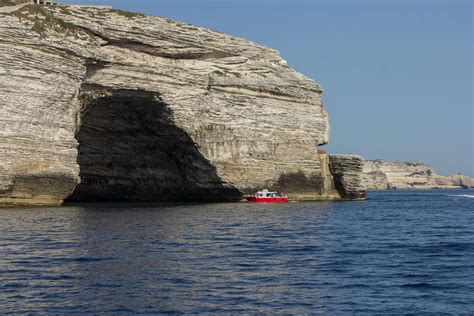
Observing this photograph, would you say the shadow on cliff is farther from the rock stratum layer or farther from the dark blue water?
the dark blue water

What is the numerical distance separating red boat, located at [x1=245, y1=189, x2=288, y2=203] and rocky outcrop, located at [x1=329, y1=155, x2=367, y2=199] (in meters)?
12.7

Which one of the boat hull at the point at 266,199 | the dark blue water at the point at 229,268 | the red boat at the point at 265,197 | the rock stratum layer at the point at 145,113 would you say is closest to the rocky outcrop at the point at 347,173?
the rock stratum layer at the point at 145,113

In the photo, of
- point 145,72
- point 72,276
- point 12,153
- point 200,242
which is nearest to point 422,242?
point 200,242

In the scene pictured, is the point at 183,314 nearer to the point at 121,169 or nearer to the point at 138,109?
the point at 138,109

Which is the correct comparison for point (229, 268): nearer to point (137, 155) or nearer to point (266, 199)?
point (266, 199)

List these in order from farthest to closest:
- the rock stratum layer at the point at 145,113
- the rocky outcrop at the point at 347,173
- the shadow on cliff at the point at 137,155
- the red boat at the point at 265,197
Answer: the rocky outcrop at the point at 347,173
the red boat at the point at 265,197
the shadow on cliff at the point at 137,155
the rock stratum layer at the point at 145,113

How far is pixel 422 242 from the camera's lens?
36.8m

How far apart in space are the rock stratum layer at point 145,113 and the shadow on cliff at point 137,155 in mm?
137

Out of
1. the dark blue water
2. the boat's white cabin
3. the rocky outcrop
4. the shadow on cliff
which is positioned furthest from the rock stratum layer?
the dark blue water

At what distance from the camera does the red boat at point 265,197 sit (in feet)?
245

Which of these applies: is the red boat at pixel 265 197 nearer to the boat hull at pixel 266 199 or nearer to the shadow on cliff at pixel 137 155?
the boat hull at pixel 266 199

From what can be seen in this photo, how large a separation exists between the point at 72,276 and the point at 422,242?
19.3 m

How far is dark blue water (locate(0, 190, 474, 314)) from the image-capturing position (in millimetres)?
20438

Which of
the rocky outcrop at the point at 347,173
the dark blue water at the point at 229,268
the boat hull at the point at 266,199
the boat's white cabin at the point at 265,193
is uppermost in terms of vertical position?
the rocky outcrop at the point at 347,173
